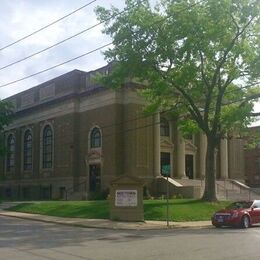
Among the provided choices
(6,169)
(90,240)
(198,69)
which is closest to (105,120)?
(198,69)

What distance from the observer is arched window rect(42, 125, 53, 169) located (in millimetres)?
55750

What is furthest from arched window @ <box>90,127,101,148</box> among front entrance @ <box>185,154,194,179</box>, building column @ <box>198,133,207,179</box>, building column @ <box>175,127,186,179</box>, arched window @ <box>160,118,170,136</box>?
building column @ <box>198,133,207,179</box>

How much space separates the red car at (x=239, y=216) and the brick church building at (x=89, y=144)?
17327 mm

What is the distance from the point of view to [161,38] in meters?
34.2

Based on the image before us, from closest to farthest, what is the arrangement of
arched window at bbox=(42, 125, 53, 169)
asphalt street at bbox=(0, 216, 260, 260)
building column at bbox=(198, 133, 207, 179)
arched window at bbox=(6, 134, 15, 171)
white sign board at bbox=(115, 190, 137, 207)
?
asphalt street at bbox=(0, 216, 260, 260) < white sign board at bbox=(115, 190, 137, 207) < building column at bbox=(198, 133, 207, 179) < arched window at bbox=(42, 125, 53, 169) < arched window at bbox=(6, 134, 15, 171)

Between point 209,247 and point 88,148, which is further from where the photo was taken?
point 88,148

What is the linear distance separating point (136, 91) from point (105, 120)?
3857 mm

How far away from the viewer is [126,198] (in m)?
29.5

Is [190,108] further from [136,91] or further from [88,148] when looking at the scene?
[88,148]

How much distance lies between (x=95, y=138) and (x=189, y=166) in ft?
31.8

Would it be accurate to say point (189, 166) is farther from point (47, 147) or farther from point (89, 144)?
point (47, 147)

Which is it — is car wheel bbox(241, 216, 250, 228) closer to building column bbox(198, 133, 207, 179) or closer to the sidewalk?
the sidewalk

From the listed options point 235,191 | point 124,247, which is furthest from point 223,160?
point 124,247

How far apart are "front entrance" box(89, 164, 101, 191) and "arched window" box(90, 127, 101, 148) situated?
1.87 metres
